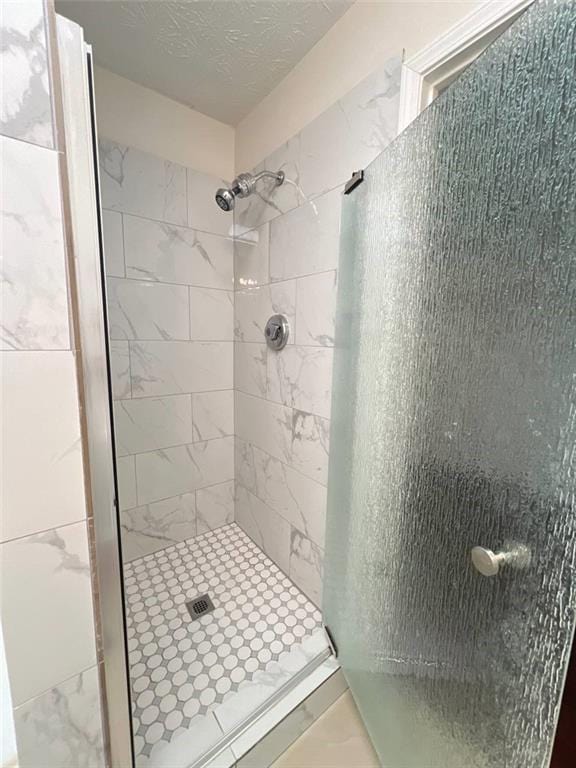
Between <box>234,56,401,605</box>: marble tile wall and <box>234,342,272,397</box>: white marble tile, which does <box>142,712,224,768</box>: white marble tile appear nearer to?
<box>234,56,401,605</box>: marble tile wall

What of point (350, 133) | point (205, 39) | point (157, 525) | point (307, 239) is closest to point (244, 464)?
point (157, 525)

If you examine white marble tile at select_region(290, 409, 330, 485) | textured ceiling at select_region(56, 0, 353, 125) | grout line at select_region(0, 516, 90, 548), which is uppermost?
textured ceiling at select_region(56, 0, 353, 125)

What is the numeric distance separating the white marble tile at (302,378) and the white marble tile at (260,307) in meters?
0.10

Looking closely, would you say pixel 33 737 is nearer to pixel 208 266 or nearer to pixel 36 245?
pixel 36 245

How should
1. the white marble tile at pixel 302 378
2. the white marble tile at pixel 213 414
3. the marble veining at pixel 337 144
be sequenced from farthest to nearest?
the white marble tile at pixel 213 414
the white marble tile at pixel 302 378
the marble veining at pixel 337 144

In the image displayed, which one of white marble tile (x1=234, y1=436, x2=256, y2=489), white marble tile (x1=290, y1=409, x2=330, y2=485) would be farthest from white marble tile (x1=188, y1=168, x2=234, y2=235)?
white marble tile (x1=234, y1=436, x2=256, y2=489)

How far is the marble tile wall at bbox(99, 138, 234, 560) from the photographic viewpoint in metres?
1.30

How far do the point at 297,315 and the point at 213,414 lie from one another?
76cm

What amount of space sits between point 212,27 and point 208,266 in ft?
2.62

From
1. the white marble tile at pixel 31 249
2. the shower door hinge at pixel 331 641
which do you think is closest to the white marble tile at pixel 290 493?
the shower door hinge at pixel 331 641

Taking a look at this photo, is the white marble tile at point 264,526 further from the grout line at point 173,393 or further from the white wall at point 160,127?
the white wall at point 160,127

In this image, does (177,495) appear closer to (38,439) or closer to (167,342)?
(167,342)

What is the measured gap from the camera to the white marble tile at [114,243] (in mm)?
1248

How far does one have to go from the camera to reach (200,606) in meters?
1.26
